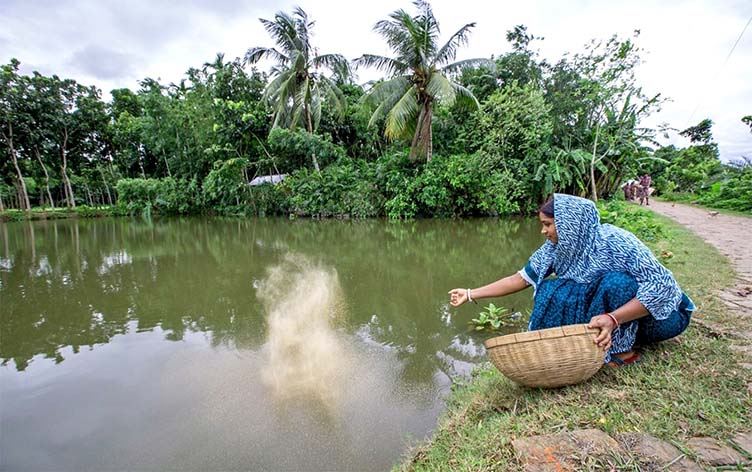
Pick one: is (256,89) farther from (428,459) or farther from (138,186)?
(428,459)

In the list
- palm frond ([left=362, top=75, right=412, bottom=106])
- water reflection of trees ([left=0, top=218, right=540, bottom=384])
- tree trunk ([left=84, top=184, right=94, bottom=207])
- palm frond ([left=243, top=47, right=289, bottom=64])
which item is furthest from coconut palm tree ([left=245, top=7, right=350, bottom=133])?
tree trunk ([left=84, top=184, right=94, bottom=207])

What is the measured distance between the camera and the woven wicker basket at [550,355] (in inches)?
59.4

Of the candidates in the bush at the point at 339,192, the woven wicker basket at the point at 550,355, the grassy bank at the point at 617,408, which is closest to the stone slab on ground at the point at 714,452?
the grassy bank at the point at 617,408

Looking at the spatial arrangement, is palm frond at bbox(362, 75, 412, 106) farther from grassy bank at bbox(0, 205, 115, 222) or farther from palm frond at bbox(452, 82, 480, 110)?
grassy bank at bbox(0, 205, 115, 222)

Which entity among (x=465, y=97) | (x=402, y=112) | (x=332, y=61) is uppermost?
(x=332, y=61)

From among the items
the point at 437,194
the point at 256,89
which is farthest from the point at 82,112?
the point at 437,194

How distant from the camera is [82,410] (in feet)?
7.50

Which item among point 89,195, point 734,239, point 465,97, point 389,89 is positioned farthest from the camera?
point 89,195

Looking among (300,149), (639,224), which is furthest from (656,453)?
(300,149)

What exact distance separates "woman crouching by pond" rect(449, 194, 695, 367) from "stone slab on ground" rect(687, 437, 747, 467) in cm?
41

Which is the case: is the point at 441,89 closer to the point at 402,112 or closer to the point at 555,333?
the point at 402,112

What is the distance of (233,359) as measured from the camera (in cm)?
292

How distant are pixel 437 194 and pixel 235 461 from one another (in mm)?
11733

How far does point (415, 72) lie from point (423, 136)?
2.16 m
